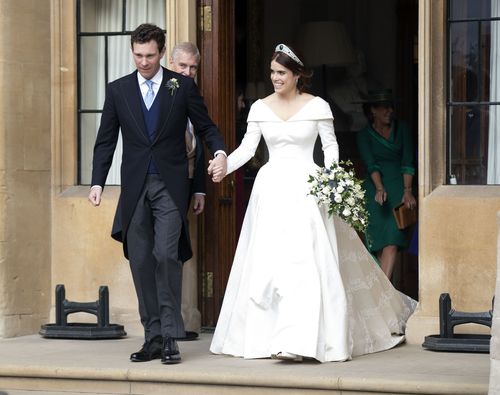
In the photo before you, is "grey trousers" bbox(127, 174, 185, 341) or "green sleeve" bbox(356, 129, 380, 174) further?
"green sleeve" bbox(356, 129, 380, 174)

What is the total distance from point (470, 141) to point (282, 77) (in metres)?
→ 1.46

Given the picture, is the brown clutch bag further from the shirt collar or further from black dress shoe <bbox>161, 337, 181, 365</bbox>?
black dress shoe <bbox>161, 337, 181, 365</bbox>

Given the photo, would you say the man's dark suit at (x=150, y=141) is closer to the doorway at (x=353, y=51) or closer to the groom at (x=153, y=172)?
the groom at (x=153, y=172)

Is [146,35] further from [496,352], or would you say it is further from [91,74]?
[496,352]

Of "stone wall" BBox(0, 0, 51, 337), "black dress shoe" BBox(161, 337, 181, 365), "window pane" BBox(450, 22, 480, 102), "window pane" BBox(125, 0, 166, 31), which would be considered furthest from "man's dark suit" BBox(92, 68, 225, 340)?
"window pane" BBox(450, 22, 480, 102)

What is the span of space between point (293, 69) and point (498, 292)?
2852mm

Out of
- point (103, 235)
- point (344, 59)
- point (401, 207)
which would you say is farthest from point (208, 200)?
point (344, 59)

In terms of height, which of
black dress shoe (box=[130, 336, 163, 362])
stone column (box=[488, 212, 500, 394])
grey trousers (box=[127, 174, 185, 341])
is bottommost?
black dress shoe (box=[130, 336, 163, 362])

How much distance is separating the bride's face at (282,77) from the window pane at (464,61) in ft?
4.05

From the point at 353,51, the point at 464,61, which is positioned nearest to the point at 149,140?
the point at 464,61

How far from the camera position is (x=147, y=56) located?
8.58 m

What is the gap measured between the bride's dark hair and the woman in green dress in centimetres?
283

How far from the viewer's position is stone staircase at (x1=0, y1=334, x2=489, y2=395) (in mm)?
7617

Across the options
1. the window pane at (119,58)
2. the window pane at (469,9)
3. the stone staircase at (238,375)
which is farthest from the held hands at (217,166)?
the window pane at (119,58)
